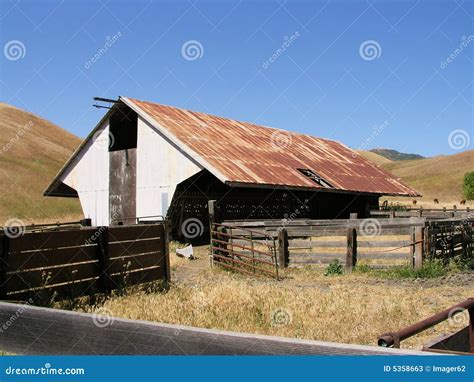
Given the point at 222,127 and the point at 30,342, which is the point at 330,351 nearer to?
the point at 30,342

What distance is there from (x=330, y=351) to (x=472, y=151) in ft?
452

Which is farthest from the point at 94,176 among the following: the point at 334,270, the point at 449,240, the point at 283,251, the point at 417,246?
the point at 417,246

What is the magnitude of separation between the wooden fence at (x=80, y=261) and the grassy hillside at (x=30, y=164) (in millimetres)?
33674

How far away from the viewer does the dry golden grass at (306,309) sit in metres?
6.86

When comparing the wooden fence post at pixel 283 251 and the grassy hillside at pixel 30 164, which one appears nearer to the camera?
the wooden fence post at pixel 283 251

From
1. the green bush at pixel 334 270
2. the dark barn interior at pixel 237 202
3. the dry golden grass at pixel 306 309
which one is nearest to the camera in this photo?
the dry golden grass at pixel 306 309

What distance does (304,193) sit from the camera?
2650 cm

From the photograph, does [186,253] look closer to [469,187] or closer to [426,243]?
[426,243]

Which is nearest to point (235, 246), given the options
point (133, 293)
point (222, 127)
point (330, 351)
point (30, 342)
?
point (133, 293)

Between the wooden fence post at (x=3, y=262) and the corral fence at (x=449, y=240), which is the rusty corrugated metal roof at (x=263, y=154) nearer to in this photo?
the corral fence at (x=449, y=240)

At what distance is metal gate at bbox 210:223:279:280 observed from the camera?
14.0 meters

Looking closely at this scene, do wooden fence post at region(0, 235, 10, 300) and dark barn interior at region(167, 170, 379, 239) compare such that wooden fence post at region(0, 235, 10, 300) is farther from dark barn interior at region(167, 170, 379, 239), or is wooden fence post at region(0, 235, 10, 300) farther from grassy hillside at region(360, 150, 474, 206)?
grassy hillside at region(360, 150, 474, 206)

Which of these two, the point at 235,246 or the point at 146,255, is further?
the point at 235,246

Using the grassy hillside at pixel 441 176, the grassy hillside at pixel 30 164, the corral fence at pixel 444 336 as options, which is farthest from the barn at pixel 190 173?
the grassy hillside at pixel 441 176
